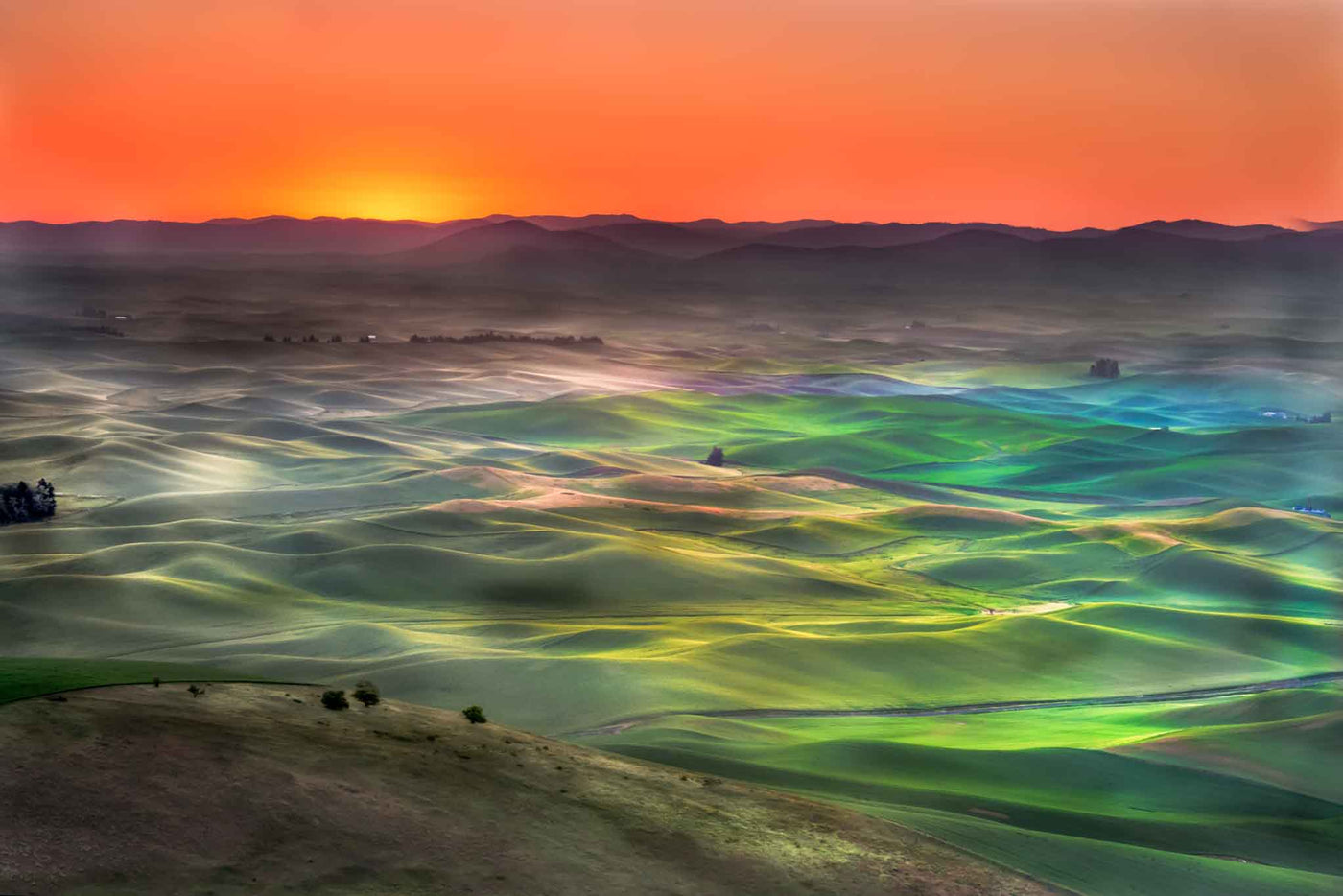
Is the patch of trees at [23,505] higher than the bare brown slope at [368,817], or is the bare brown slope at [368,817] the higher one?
the bare brown slope at [368,817]

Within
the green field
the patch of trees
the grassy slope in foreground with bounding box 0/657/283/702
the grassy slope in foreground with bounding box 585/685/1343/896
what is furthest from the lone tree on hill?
the patch of trees

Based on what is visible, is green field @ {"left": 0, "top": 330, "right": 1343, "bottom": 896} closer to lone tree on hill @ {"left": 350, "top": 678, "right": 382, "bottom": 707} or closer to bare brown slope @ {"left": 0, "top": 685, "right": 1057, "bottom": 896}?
bare brown slope @ {"left": 0, "top": 685, "right": 1057, "bottom": 896}

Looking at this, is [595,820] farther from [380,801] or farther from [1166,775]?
[1166,775]

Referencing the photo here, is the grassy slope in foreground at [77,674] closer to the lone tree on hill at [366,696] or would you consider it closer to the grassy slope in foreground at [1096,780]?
the lone tree on hill at [366,696]

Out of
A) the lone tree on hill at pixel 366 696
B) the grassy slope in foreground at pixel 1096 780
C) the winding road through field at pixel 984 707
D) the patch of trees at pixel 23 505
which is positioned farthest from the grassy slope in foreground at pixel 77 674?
the patch of trees at pixel 23 505

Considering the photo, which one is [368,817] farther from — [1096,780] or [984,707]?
[984,707]

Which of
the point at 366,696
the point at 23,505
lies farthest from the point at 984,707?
the point at 23,505
